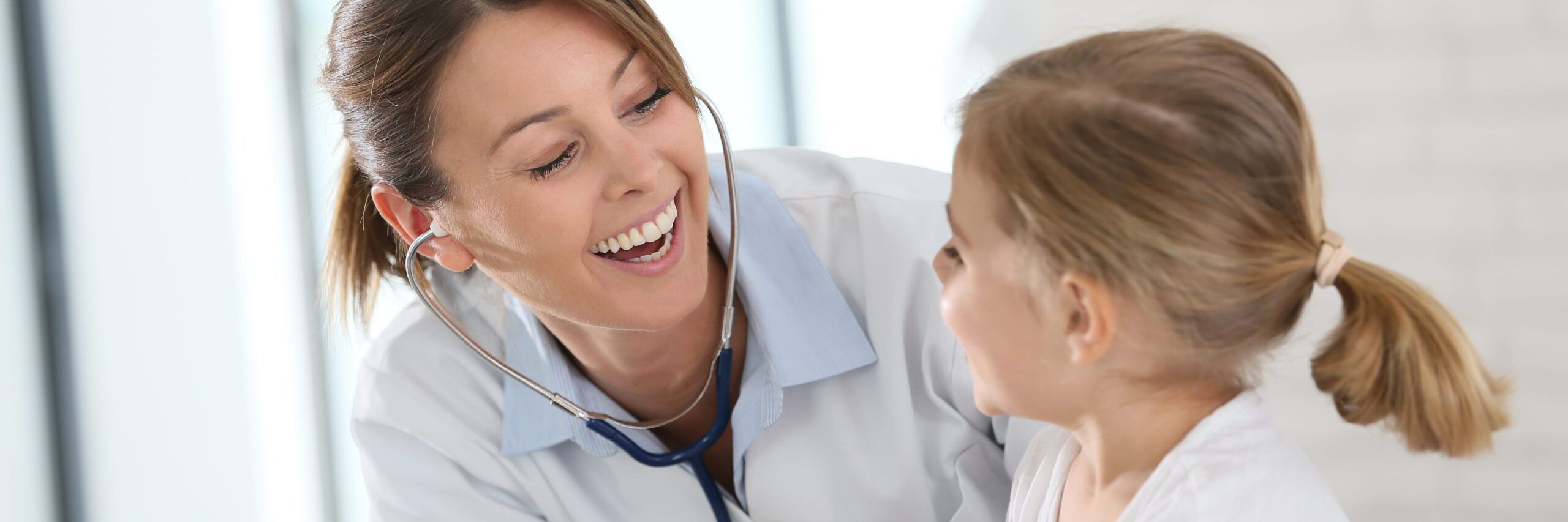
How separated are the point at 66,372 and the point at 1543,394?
2156 millimetres

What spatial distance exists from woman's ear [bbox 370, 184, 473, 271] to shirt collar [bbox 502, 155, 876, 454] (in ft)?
0.49

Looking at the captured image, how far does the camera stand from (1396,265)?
1.88 m

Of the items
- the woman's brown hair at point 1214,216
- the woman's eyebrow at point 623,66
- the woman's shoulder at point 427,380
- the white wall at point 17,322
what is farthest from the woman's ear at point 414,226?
the white wall at point 17,322

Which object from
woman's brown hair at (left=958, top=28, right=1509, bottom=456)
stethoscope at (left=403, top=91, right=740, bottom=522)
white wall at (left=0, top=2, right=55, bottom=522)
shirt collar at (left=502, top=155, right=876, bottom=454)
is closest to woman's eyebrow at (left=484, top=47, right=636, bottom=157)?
stethoscope at (left=403, top=91, right=740, bottom=522)

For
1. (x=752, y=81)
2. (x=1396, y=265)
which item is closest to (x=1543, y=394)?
(x=1396, y=265)

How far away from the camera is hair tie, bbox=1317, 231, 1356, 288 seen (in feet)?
2.80

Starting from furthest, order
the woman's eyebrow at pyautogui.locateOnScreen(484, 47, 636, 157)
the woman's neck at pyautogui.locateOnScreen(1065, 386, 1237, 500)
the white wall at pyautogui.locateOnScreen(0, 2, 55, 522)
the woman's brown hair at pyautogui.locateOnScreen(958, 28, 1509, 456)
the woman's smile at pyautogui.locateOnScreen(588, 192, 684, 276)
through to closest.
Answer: the white wall at pyautogui.locateOnScreen(0, 2, 55, 522)
the woman's smile at pyautogui.locateOnScreen(588, 192, 684, 276)
the woman's eyebrow at pyautogui.locateOnScreen(484, 47, 636, 157)
the woman's neck at pyautogui.locateOnScreen(1065, 386, 1237, 500)
the woman's brown hair at pyautogui.locateOnScreen(958, 28, 1509, 456)

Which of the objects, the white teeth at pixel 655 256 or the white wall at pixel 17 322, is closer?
the white teeth at pixel 655 256

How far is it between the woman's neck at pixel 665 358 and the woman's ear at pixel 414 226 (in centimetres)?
14

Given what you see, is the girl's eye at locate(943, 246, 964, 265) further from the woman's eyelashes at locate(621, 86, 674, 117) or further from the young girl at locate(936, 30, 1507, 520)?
the woman's eyelashes at locate(621, 86, 674, 117)

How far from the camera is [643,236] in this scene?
3.98ft

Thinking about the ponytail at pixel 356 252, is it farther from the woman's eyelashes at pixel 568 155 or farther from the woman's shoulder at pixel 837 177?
the woman's shoulder at pixel 837 177

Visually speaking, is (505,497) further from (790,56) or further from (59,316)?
(790,56)

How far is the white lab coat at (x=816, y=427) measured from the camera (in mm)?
1287
